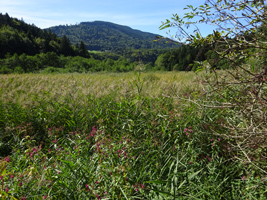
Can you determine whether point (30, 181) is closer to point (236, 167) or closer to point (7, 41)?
point (236, 167)

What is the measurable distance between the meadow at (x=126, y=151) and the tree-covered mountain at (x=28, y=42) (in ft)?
240

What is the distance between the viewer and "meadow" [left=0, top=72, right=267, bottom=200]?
1.69 metres

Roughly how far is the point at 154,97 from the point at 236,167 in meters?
A: 1.99

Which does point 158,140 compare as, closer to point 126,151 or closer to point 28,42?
point 126,151

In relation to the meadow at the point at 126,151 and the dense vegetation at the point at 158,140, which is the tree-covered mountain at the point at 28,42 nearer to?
the meadow at the point at 126,151

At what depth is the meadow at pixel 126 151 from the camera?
1.69 meters

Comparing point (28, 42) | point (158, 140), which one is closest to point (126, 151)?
point (158, 140)

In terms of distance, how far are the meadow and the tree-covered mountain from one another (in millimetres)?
73290

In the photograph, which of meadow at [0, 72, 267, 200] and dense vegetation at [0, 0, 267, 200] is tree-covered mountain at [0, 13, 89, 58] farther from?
dense vegetation at [0, 0, 267, 200]

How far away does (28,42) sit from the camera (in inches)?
2928

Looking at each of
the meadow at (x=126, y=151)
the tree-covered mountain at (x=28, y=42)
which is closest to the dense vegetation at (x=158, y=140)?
the meadow at (x=126, y=151)

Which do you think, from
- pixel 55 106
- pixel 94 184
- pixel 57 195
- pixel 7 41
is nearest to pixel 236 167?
pixel 94 184

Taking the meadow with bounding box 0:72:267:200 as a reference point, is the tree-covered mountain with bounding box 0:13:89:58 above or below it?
above

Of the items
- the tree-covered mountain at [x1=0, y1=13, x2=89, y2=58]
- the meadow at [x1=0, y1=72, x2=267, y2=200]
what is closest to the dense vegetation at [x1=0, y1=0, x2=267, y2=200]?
the meadow at [x1=0, y1=72, x2=267, y2=200]
